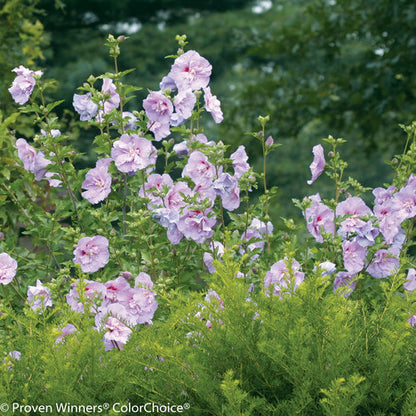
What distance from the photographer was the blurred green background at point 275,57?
6320 mm

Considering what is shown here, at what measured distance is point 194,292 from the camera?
1.72 meters

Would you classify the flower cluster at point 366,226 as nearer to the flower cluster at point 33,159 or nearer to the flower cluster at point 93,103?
the flower cluster at point 93,103

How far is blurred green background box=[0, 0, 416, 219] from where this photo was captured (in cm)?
632

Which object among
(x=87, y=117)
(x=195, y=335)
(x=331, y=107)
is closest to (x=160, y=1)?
(x=331, y=107)

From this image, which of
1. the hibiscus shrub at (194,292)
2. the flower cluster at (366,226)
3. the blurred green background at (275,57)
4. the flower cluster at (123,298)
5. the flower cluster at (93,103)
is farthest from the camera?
the blurred green background at (275,57)

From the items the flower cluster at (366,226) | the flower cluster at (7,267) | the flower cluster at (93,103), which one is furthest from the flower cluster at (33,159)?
the flower cluster at (366,226)

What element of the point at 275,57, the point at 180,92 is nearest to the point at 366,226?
the point at 180,92

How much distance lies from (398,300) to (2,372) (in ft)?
3.66

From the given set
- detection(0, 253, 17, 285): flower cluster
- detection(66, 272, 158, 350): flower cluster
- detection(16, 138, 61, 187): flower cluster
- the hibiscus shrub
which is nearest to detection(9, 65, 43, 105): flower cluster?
the hibiscus shrub

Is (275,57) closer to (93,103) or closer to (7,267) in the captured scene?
(93,103)

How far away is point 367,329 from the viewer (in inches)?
68.9

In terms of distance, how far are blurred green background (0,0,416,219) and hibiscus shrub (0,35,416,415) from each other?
0.45 metres

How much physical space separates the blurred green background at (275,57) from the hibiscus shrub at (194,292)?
17.9 inches

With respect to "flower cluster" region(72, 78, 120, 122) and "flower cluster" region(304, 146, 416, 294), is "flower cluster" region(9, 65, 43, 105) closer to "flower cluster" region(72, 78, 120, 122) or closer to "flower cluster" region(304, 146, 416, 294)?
"flower cluster" region(72, 78, 120, 122)
